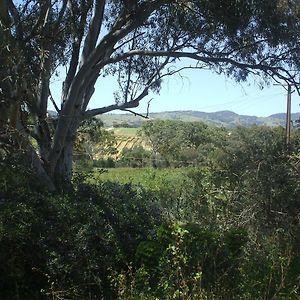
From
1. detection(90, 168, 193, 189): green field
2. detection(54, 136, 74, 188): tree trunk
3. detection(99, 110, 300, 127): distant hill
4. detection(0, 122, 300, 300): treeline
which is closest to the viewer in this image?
detection(0, 122, 300, 300): treeline

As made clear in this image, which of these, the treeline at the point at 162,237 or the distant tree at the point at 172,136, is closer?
the treeline at the point at 162,237

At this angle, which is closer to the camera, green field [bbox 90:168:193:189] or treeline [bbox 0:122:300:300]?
treeline [bbox 0:122:300:300]

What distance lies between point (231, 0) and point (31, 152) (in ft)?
14.9

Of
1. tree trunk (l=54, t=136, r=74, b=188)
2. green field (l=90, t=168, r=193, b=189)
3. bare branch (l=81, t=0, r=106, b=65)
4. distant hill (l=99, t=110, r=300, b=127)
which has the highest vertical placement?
bare branch (l=81, t=0, r=106, b=65)

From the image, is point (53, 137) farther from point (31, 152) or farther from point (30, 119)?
point (31, 152)

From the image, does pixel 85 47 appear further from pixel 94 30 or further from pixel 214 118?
pixel 214 118

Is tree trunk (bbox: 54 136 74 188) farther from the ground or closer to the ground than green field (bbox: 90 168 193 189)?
farther from the ground

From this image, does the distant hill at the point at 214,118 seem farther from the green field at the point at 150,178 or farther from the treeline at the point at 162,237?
the treeline at the point at 162,237

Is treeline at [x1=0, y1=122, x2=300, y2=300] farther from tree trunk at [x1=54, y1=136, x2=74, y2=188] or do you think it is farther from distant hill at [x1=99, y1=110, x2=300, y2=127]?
distant hill at [x1=99, y1=110, x2=300, y2=127]

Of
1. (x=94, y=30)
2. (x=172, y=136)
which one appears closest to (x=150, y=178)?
(x=94, y=30)

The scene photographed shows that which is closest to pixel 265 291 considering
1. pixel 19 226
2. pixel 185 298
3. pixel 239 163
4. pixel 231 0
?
pixel 185 298

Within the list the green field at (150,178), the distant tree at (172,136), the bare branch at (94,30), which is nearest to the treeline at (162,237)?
the green field at (150,178)

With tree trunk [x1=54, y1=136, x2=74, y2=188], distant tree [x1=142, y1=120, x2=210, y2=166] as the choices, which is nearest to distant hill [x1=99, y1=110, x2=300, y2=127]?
tree trunk [x1=54, y1=136, x2=74, y2=188]

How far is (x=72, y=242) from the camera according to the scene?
629cm
